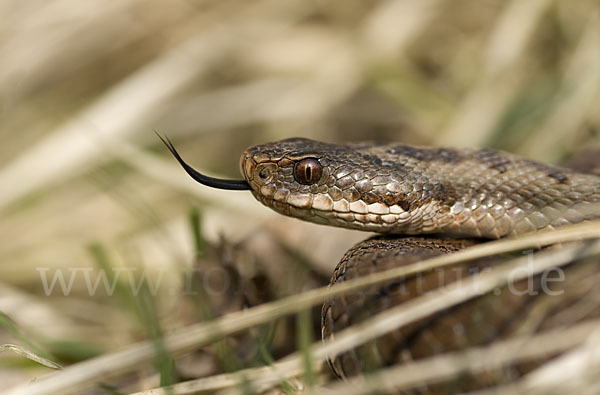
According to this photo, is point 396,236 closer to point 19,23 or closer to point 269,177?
point 269,177

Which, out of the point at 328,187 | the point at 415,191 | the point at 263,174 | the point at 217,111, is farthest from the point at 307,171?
the point at 217,111

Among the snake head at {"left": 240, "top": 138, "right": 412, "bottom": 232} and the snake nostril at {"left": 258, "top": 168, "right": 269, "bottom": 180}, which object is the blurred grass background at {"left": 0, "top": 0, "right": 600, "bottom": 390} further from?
the snake nostril at {"left": 258, "top": 168, "right": 269, "bottom": 180}

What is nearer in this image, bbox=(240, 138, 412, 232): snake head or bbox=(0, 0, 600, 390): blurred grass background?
bbox=(240, 138, 412, 232): snake head

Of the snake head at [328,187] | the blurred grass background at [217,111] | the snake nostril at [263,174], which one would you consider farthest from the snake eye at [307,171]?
the blurred grass background at [217,111]

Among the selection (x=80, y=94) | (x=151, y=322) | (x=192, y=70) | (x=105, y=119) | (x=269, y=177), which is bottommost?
(x=151, y=322)

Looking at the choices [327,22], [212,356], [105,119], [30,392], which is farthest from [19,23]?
[30,392]

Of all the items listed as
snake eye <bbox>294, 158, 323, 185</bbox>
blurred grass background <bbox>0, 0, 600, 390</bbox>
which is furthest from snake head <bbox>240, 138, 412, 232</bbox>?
blurred grass background <bbox>0, 0, 600, 390</bbox>

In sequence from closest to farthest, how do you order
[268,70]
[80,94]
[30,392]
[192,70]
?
[30,392] → [192,70] → [268,70] → [80,94]
